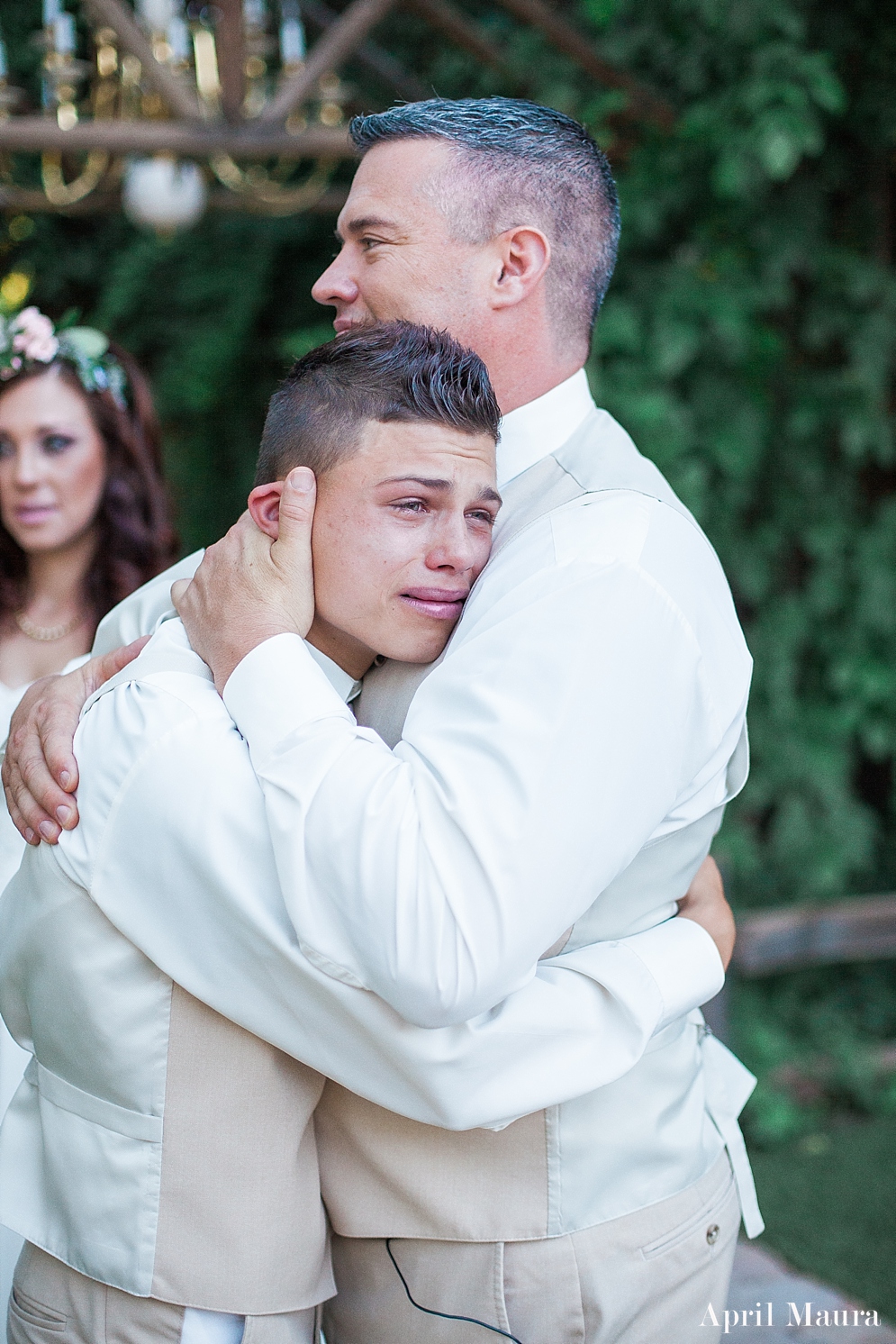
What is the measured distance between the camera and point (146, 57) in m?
4.12

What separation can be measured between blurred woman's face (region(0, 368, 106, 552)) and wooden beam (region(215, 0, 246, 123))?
163cm

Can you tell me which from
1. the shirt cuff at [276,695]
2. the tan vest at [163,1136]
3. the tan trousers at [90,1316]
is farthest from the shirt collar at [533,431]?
the tan trousers at [90,1316]

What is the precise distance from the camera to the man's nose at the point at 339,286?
6.33 ft

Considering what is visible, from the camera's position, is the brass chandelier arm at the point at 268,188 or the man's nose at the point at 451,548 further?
the brass chandelier arm at the point at 268,188

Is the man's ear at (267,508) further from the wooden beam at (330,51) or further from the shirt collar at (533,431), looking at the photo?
the wooden beam at (330,51)

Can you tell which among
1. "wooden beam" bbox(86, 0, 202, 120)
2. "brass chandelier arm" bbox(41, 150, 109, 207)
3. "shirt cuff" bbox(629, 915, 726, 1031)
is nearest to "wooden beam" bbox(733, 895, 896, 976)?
"shirt cuff" bbox(629, 915, 726, 1031)

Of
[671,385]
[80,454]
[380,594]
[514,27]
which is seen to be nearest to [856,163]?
[671,385]

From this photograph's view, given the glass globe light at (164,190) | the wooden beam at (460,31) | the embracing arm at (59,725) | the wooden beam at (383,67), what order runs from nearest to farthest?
1. the embracing arm at (59,725)
2. the wooden beam at (460,31)
3. the glass globe light at (164,190)
4. the wooden beam at (383,67)

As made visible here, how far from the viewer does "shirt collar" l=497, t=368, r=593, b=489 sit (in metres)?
1.86

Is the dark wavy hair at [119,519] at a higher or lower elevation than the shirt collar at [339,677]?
lower

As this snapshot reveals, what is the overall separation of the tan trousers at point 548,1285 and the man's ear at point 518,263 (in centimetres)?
135

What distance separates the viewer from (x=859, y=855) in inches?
200

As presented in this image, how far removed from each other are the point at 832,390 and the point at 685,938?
3671 mm

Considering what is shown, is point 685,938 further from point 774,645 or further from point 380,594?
point 774,645
